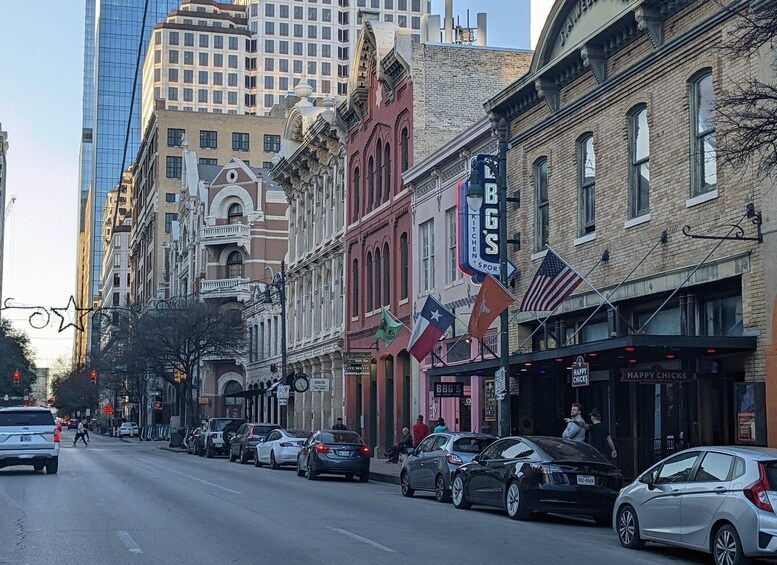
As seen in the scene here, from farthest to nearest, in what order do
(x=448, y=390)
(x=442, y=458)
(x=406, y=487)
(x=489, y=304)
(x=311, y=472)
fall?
(x=448, y=390)
(x=311, y=472)
(x=489, y=304)
(x=406, y=487)
(x=442, y=458)

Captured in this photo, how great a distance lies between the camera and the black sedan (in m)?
18.4

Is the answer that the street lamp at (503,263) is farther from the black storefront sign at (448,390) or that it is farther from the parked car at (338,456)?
Answer: the parked car at (338,456)

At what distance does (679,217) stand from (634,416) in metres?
4.59

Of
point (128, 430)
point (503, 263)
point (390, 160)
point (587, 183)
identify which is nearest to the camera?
point (503, 263)

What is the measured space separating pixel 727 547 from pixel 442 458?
10.9 meters

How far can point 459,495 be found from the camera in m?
21.3

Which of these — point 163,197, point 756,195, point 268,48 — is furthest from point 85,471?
point 268,48

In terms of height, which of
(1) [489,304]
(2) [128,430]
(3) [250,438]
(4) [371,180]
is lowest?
(2) [128,430]

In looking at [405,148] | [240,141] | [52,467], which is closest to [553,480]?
[52,467]

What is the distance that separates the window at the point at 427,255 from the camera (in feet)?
124

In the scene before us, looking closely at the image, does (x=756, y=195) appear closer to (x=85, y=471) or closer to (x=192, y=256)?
(x=85, y=471)

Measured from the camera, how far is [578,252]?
27094 mm

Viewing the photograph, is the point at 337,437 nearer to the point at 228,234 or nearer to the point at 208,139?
the point at 228,234

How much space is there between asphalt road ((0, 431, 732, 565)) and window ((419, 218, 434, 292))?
12.8m
